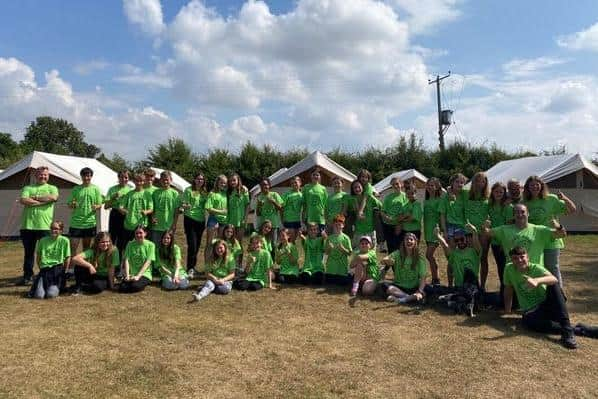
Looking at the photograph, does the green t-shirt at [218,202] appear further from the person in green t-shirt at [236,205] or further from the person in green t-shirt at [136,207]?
the person in green t-shirt at [136,207]

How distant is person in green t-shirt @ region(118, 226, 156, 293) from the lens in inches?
248

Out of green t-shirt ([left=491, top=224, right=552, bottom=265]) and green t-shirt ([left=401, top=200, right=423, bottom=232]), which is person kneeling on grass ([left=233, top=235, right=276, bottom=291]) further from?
green t-shirt ([left=491, top=224, right=552, bottom=265])

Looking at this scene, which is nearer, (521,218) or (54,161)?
(521,218)

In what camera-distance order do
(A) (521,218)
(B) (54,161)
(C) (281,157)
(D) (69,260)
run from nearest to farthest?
(A) (521,218) < (D) (69,260) < (B) (54,161) < (C) (281,157)

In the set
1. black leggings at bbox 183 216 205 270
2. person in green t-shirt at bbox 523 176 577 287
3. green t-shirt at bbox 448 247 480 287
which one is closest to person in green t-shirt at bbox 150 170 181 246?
black leggings at bbox 183 216 205 270

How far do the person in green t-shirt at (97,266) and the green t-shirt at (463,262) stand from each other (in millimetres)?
4411

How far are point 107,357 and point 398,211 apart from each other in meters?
4.23

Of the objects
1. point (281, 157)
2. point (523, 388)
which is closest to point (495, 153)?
point (281, 157)

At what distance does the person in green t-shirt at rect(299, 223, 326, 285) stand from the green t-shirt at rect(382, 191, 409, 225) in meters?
1.00

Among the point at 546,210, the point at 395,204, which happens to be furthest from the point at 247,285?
the point at 546,210

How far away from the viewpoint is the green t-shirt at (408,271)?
19.2 feet

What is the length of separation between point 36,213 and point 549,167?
13.3 meters

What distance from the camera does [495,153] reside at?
25.0m

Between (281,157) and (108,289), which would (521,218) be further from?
(281,157)
